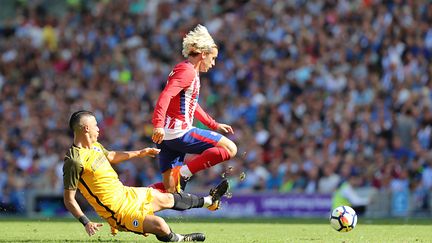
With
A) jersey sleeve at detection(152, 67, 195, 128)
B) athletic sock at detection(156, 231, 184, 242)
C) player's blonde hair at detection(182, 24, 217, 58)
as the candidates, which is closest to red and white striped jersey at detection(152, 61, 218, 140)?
jersey sleeve at detection(152, 67, 195, 128)

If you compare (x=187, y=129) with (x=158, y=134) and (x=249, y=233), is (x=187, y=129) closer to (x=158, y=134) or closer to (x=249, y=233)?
(x=158, y=134)

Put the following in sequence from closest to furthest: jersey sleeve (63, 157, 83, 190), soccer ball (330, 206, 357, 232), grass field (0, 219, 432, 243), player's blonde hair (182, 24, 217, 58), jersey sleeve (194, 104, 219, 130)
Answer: jersey sleeve (63, 157, 83, 190), grass field (0, 219, 432, 243), soccer ball (330, 206, 357, 232), player's blonde hair (182, 24, 217, 58), jersey sleeve (194, 104, 219, 130)

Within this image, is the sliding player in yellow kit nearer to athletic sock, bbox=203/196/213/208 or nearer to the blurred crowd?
athletic sock, bbox=203/196/213/208

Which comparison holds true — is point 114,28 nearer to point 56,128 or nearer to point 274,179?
point 56,128

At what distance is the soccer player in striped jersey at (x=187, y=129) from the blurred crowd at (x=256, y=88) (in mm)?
7680

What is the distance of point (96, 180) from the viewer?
9594mm

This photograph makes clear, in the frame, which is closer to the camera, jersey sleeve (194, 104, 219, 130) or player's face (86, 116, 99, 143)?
player's face (86, 116, 99, 143)

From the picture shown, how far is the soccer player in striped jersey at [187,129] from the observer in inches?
442

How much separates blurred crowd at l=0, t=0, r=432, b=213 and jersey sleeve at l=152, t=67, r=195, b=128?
8.26m

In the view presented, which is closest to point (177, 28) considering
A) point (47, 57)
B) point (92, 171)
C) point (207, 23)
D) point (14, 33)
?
point (207, 23)

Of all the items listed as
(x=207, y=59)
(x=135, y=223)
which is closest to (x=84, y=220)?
(x=135, y=223)

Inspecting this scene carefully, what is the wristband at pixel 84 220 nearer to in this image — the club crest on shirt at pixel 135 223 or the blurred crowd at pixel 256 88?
the club crest on shirt at pixel 135 223

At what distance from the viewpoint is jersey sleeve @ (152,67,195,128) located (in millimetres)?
10688

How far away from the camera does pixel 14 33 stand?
2678 centimetres
